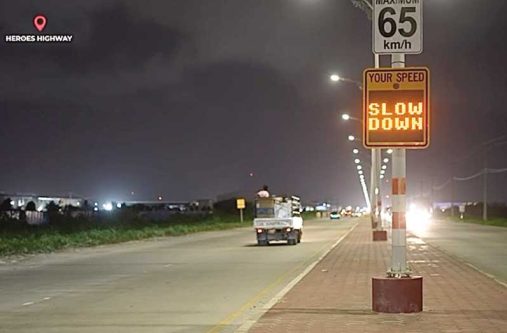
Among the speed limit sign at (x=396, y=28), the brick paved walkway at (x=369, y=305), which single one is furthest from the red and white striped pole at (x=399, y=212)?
the brick paved walkway at (x=369, y=305)

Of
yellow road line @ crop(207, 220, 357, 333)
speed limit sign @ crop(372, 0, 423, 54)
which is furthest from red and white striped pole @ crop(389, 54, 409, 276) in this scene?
yellow road line @ crop(207, 220, 357, 333)

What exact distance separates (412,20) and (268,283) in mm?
9393

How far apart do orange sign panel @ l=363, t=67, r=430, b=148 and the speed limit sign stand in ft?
1.21

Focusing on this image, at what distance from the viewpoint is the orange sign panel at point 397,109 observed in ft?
41.9

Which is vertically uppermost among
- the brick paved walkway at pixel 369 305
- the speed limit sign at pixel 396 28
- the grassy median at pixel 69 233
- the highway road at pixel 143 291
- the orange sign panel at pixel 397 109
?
the speed limit sign at pixel 396 28

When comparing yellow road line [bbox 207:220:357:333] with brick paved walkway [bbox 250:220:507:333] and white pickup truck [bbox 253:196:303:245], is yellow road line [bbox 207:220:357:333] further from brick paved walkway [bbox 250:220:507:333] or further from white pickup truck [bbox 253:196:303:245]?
white pickup truck [bbox 253:196:303:245]

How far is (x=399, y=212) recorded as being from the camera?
13.2 meters

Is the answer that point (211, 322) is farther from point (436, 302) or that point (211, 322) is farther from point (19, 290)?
point (19, 290)

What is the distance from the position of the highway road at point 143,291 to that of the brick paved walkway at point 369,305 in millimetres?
724

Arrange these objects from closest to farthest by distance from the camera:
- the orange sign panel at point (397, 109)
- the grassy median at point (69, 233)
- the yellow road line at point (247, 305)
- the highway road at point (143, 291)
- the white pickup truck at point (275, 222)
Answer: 1. the orange sign panel at point (397, 109)
2. the yellow road line at point (247, 305)
3. the highway road at point (143, 291)
4. the grassy median at point (69, 233)
5. the white pickup truck at point (275, 222)

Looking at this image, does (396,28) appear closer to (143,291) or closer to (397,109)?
(397,109)

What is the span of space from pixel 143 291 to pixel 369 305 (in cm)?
651

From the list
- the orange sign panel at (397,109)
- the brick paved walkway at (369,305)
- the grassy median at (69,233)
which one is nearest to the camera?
the brick paved walkway at (369,305)

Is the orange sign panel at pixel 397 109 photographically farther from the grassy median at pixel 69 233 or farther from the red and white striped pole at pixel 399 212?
the grassy median at pixel 69 233
